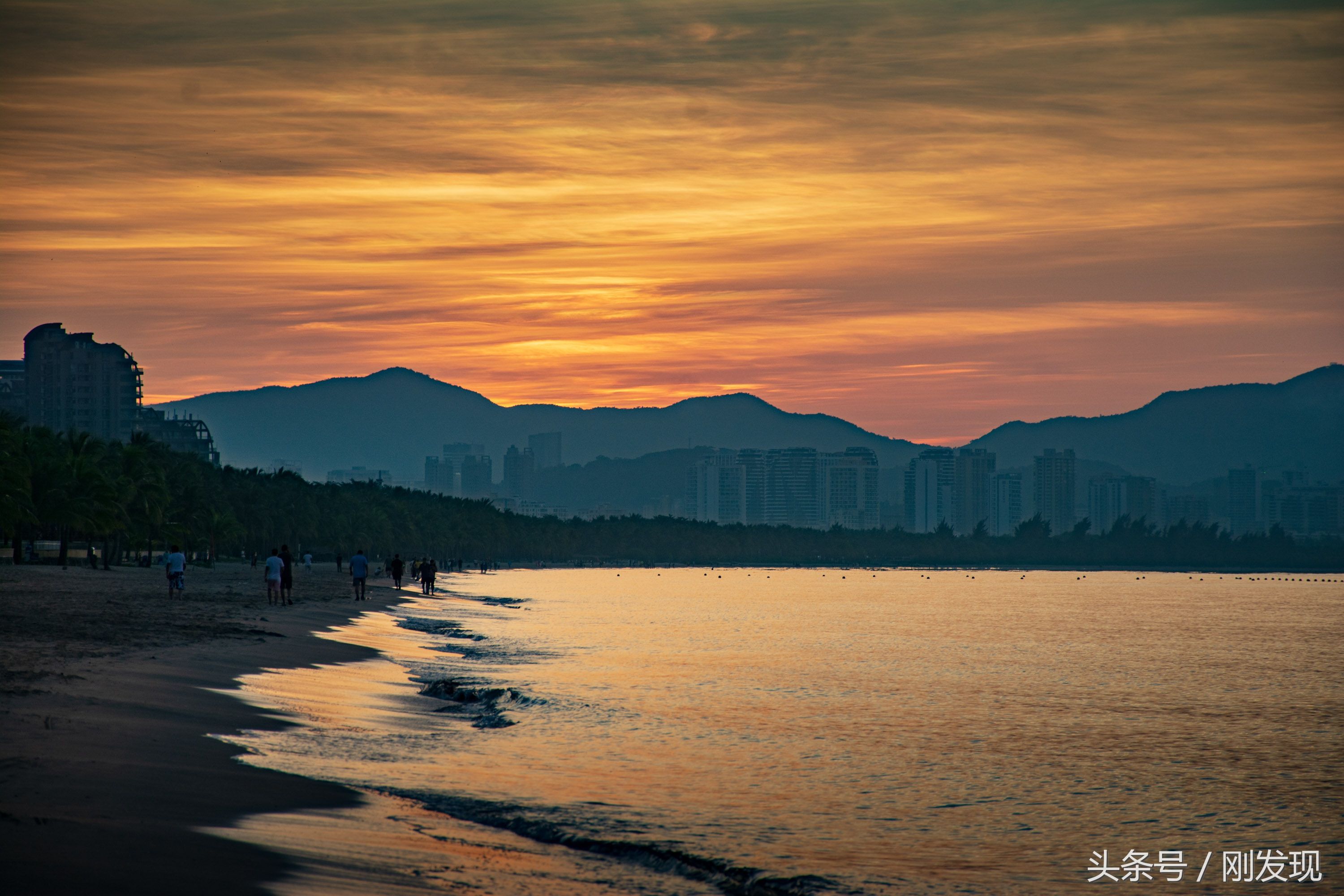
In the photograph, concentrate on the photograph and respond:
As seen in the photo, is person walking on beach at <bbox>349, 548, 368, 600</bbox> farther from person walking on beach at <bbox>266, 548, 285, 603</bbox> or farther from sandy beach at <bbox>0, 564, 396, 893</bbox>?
sandy beach at <bbox>0, 564, 396, 893</bbox>

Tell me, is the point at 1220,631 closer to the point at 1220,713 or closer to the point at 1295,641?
the point at 1295,641

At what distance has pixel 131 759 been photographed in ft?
53.1

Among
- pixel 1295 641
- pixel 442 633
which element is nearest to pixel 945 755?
pixel 442 633

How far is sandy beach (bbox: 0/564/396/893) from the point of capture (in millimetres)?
11508

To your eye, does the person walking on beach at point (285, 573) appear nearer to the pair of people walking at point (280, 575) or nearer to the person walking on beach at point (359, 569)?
the pair of people walking at point (280, 575)

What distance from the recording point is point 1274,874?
55.0 ft

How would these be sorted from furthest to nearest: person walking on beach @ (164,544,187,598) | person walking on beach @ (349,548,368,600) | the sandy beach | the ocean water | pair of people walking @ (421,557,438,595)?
1. pair of people walking @ (421,557,438,595)
2. person walking on beach @ (349,548,368,600)
3. person walking on beach @ (164,544,187,598)
4. the ocean water
5. the sandy beach

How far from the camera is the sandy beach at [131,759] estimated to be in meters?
11.5

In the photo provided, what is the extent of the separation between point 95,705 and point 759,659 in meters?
31.8

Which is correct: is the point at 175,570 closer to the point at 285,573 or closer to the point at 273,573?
the point at 273,573

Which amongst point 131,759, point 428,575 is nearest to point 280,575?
A: point 428,575

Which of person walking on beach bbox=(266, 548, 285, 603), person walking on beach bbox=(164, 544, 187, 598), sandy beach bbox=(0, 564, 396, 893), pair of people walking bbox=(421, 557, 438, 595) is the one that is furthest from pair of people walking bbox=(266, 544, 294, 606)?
pair of people walking bbox=(421, 557, 438, 595)

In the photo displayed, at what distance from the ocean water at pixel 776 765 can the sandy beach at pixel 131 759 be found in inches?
28.0

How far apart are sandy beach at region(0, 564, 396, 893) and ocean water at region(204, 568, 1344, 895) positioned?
711 mm
